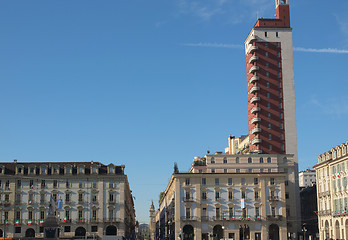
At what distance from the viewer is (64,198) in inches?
4801

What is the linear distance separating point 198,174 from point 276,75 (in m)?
41.8

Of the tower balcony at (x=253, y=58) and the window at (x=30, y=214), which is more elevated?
the tower balcony at (x=253, y=58)

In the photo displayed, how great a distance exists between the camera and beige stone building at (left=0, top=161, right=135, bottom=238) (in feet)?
395

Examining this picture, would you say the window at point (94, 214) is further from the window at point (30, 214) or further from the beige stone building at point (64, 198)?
the window at point (30, 214)

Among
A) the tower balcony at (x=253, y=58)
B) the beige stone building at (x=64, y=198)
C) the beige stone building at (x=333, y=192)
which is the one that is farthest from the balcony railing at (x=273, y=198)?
the tower balcony at (x=253, y=58)

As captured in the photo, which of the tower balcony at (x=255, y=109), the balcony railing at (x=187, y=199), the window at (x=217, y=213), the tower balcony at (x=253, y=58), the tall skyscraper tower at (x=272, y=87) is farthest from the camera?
the tower balcony at (x=253, y=58)

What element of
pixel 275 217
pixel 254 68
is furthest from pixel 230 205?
pixel 254 68

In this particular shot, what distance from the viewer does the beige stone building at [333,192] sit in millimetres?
99662

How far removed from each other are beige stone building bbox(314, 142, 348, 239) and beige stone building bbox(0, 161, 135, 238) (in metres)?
49.6

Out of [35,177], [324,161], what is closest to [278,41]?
[324,161]

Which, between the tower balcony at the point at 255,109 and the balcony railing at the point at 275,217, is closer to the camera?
the balcony railing at the point at 275,217

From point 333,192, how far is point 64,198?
66.0 m

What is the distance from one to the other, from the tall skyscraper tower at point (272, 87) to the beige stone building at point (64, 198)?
142ft

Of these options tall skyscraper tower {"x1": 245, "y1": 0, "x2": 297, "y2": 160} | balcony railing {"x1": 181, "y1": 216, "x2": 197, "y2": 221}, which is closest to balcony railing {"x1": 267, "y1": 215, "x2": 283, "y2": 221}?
balcony railing {"x1": 181, "y1": 216, "x2": 197, "y2": 221}
